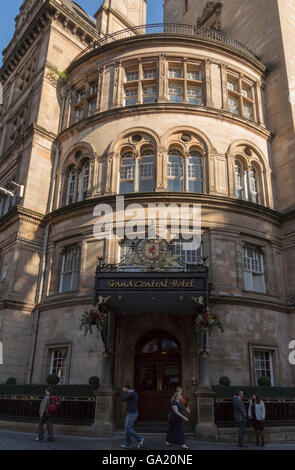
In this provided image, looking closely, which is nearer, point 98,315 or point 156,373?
point 98,315

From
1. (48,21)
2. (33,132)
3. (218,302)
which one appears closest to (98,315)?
(218,302)

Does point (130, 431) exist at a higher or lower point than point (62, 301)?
lower

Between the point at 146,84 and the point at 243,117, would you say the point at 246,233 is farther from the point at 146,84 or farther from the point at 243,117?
the point at 146,84

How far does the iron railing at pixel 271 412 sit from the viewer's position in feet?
43.4

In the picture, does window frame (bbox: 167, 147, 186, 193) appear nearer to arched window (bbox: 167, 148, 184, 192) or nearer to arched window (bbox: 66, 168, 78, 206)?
arched window (bbox: 167, 148, 184, 192)

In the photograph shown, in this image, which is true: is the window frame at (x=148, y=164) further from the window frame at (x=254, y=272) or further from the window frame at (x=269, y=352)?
the window frame at (x=269, y=352)

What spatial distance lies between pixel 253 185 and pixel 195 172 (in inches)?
150

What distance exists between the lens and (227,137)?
68.4 ft

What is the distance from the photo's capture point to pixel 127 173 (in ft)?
66.9

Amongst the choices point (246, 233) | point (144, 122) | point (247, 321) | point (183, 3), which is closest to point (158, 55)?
point (144, 122)

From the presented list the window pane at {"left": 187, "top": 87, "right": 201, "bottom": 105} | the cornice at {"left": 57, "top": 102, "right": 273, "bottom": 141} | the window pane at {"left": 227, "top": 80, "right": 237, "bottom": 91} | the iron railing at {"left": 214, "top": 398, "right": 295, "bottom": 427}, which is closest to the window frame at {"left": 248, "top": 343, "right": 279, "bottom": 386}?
the iron railing at {"left": 214, "top": 398, "right": 295, "bottom": 427}

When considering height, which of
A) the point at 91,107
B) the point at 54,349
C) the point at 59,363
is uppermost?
the point at 91,107

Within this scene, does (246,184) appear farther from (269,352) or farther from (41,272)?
(41,272)

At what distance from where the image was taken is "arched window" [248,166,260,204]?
21.1 m
